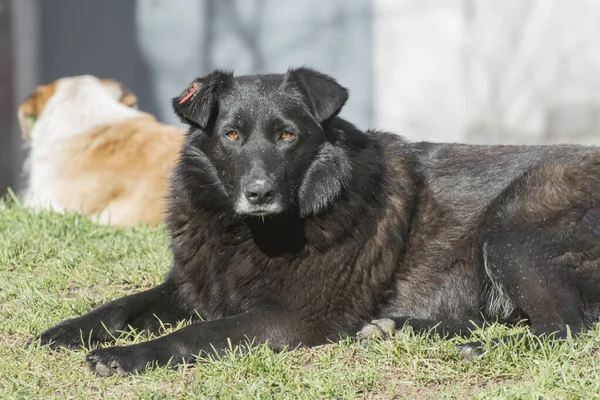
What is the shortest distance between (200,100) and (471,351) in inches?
66.3

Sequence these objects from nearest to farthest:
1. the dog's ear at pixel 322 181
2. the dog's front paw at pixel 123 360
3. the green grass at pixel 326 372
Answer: the green grass at pixel 326 372
the dog's front paw at pixel 123 360
the dog's ear at pixel 322 181

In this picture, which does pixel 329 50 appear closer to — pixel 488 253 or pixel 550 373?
pixel 488 253

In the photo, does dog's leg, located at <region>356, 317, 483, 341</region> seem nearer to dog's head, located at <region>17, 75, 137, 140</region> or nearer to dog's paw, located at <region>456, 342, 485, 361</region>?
dog's paw, located at <region>456, 342, 485, 361</region>

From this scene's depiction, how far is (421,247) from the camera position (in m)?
4.45

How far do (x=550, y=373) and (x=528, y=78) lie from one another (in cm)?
743

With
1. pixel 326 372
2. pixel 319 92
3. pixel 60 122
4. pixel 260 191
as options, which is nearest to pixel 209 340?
pixel 326 372

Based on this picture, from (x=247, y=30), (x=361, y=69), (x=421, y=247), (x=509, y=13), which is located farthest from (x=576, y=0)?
(x=421, y=247)

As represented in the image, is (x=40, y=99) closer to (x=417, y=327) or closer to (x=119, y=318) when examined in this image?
(x=119, y=318)

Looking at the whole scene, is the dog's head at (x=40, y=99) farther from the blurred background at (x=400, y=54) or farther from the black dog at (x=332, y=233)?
the blurred background at (x=400, y=54)

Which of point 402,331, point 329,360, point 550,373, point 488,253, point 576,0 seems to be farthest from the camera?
point 576,0

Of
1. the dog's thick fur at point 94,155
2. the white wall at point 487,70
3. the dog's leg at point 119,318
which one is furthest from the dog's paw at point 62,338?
the white wall at point 487,70

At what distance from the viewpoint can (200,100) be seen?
4148 millimetres

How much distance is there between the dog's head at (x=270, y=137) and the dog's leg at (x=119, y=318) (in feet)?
1.82

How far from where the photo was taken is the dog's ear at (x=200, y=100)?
414 centimetres
